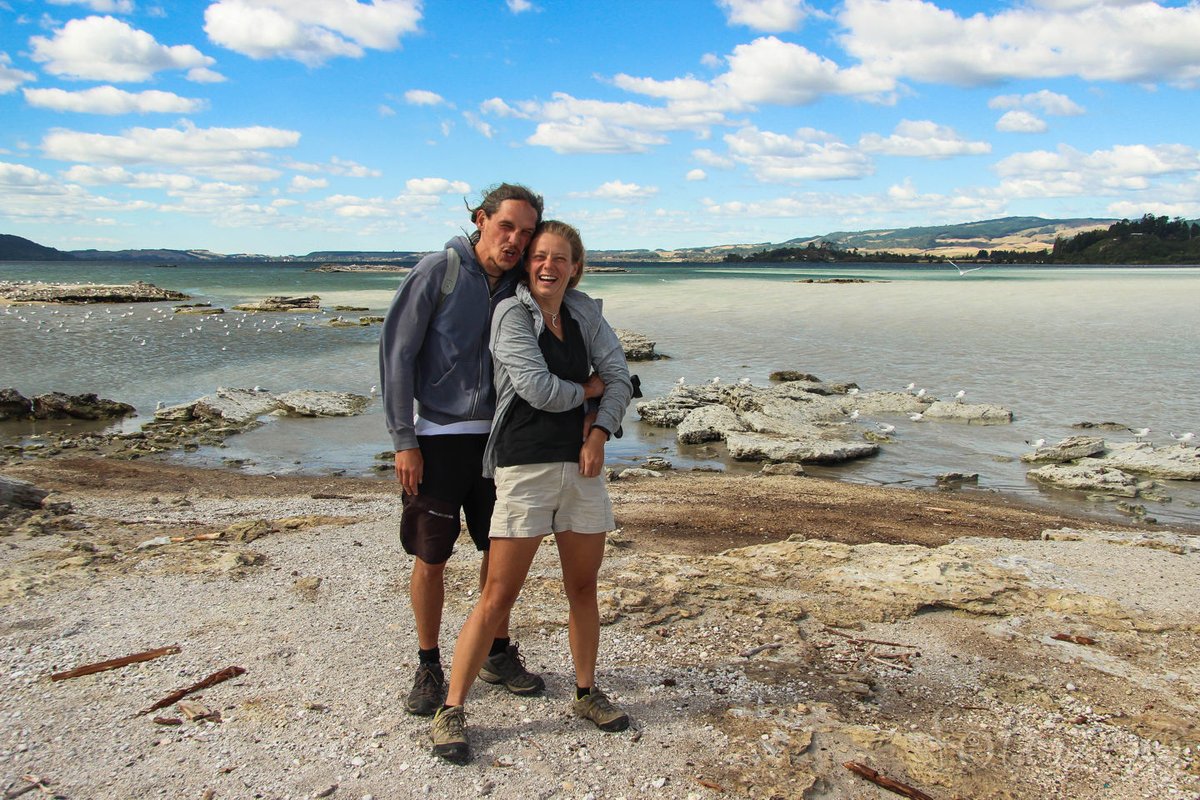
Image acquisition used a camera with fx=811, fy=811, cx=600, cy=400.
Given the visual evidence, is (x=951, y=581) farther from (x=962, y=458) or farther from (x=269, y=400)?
(x=269, y=400)

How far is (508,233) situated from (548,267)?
279mm

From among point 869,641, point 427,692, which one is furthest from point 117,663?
point 869,641

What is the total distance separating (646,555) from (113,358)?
22.5 m

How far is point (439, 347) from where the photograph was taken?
363 centimetres

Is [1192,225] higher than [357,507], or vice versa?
[1192,225]

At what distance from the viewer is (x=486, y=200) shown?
3.65 m

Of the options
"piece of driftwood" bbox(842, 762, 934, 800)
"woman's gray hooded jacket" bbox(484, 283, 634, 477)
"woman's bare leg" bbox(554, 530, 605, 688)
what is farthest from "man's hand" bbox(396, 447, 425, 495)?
"piece of driftwood" bbox(842, 762, 934, 800)

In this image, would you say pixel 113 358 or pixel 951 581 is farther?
pixel 113 358

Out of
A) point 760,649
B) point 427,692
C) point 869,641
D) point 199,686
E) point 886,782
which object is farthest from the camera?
point 869,641

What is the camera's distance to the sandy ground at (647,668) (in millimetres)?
3344

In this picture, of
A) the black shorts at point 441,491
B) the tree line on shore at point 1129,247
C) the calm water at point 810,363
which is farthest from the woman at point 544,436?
the tree line on shore at point 1129,247

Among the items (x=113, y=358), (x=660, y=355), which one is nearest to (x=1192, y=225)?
(x=660, y=355)

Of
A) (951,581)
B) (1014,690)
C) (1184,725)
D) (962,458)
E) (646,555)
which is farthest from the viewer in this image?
(962,458)

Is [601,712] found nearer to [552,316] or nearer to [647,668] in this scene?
[647,668]
